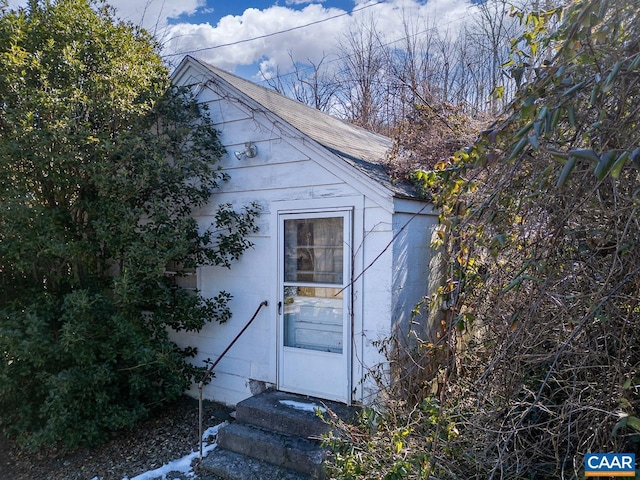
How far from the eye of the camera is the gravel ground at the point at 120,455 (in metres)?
4.08

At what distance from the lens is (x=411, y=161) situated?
491 centimetres

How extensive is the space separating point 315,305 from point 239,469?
1686 millimetres

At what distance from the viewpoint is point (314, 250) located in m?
4.62

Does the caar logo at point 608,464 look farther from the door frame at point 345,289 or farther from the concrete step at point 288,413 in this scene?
the door frame at point 345,289

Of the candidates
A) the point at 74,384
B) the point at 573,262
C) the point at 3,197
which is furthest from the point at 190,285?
the point at 573,262

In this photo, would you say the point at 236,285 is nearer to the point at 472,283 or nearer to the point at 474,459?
the point at 472,283

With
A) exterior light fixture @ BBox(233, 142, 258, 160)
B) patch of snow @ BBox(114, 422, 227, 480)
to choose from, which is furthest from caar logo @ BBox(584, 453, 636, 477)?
exterior light fixture @ BBox(233, 142, 258, 160)

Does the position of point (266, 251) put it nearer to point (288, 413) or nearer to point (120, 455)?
point (288, 413)

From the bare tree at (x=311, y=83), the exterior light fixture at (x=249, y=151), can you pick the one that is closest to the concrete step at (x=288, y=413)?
the exterior light fixture at (x=249, y=151)

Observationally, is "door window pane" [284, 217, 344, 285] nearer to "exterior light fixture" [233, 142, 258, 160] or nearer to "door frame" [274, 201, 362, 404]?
"door frame" [274, 201, 362, 404]

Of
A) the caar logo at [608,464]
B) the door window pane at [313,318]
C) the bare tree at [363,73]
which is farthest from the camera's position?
the bare tree at [363,73]

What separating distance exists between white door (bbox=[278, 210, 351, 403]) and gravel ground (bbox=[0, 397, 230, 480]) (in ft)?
A: 3.79

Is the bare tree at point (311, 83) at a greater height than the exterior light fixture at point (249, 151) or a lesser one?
greater

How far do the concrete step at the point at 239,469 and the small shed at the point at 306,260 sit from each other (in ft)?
2.92
